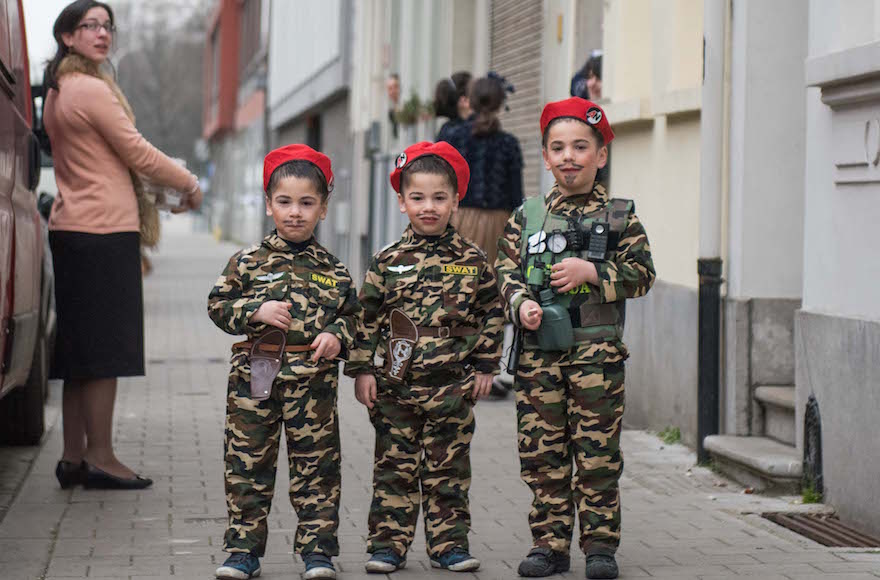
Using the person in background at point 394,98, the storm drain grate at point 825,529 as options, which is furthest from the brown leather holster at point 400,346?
the person in background at point 394,98

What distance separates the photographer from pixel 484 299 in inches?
227

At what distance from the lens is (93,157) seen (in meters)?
7.51

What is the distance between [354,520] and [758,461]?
1.82m

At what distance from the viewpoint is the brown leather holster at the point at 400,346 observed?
18.7ft

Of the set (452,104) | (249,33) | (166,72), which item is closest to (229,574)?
(452,104)

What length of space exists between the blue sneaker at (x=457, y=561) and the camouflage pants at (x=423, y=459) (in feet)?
0.07

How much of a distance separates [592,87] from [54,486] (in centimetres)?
470

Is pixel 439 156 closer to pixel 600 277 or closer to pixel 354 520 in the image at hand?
pixel 600 277

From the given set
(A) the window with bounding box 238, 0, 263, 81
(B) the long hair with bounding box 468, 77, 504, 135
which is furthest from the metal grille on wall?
(A) the window with bounding box 238, 0, 263, 81

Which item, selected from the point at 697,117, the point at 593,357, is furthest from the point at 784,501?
the point at 697,117

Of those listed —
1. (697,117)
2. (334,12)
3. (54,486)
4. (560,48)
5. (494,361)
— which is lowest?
(54,486)

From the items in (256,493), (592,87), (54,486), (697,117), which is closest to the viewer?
(256,493)

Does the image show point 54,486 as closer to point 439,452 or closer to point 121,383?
point 439,452

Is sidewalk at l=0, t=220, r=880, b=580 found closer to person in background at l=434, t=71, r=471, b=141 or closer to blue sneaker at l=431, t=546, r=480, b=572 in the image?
blue sneaker at l=431, t=546, r=480, b=572
